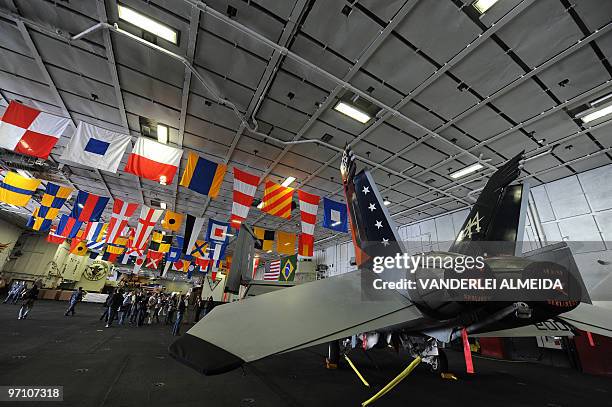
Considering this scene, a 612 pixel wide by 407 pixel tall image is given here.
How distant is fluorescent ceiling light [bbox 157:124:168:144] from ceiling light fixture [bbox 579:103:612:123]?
14.2 meters

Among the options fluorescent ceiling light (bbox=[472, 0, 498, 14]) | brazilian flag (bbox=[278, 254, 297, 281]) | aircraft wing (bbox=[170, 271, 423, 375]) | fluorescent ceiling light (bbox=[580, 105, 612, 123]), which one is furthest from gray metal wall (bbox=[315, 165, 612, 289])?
brazilian flag (bbox=[278, 254, 297, 281])

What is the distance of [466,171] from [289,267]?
1029 cm

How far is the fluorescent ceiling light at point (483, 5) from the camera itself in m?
4.92

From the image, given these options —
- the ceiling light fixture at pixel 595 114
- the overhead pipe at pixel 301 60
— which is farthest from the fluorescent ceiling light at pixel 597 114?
the overhead pipe at pixel 301 60

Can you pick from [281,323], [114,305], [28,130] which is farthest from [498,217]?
[114,305]

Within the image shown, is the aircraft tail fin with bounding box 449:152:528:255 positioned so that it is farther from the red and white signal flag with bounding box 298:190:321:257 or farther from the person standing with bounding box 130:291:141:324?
the person standing with bounding box 130:291:141:324

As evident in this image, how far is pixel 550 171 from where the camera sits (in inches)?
412

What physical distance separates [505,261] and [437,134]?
7.47 meters

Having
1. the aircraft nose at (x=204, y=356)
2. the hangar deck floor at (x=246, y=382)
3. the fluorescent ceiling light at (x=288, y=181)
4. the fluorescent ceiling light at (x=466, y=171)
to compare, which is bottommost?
the hangar deck floor at (x=246, y=382)

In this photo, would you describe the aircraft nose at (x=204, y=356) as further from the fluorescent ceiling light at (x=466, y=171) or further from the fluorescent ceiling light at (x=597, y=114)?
the fluorescent ceiling light at (x=466, y=171)

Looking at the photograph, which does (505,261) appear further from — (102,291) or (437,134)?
(102,291)

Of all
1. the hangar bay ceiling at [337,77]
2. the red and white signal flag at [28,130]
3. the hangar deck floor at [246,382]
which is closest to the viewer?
the hangar deck floor at [246,382]

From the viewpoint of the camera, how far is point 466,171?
10.6m

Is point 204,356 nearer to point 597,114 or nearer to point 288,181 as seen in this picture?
point 288,181
